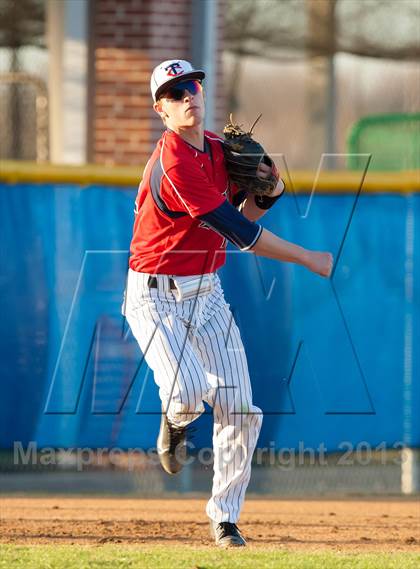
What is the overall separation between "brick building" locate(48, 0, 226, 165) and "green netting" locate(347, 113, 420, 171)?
228 centimetres

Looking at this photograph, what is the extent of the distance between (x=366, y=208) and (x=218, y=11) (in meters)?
3.47

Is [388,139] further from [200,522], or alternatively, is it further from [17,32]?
[200,522]

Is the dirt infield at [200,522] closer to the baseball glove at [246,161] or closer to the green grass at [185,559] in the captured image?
the green grass at [185,559]

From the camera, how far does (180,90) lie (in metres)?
5.72

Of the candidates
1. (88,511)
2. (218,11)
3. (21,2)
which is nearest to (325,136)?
(21,2)

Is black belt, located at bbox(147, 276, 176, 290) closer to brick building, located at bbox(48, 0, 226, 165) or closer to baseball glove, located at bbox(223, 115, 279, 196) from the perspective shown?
baseball glove, located at bbox(223, 115, 279, 196)

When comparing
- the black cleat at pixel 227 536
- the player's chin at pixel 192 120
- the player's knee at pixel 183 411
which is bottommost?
the black cleat at pixel 227 536

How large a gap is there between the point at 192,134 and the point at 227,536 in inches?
73.1

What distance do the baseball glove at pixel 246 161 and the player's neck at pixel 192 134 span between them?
0.13 m

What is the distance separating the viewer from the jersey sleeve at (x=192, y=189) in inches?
218

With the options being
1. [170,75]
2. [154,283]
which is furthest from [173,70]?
[154,283]

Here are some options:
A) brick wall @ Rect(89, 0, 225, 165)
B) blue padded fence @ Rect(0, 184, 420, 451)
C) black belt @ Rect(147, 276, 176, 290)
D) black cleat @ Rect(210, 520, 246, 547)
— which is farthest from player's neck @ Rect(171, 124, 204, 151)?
brick wall @ Rect(89, 0, 225, 165)

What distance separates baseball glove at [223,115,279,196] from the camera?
5805 mm

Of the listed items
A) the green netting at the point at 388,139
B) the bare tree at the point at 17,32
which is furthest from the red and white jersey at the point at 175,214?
the bare tree at the point at 17,32
